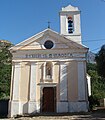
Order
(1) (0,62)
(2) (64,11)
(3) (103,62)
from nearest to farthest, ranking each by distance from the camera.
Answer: (3) (103,62)
(2) (64,11)
(1) (0,62)

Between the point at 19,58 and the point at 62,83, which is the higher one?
the point at 19,58

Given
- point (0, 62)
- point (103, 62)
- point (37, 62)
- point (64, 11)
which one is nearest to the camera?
point (103, 62)

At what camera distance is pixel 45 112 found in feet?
69.7

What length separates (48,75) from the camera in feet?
73.1

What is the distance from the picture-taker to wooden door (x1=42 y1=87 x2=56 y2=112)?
21.7 m

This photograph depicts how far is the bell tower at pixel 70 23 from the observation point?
79.0ft

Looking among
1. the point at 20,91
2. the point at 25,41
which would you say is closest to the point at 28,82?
the point at 20,91

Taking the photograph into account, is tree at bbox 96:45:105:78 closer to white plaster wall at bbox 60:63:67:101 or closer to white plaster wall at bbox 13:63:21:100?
white plaster wall at bbox 60:63:67:101

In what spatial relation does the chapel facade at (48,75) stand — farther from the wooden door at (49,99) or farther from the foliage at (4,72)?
the foliage at (4,72)

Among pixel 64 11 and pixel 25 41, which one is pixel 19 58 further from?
pixel 64 11

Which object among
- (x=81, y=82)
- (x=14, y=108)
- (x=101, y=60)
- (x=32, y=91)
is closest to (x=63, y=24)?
(x=101, y=60)

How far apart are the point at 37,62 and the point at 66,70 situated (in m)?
2.90

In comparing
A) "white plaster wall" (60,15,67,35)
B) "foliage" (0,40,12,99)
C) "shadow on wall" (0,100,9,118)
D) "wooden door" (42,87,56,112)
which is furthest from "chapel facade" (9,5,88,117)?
"foliage" (0,40,12,99)

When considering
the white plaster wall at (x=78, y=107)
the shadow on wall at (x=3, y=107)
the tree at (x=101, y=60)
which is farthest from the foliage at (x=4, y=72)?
the tree at (x=101, y=60)
